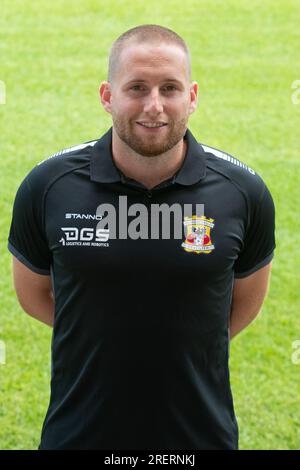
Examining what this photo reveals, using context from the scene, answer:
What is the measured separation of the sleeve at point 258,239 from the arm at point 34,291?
2.60ft

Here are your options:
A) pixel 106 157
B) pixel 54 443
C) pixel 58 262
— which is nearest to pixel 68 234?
pixel 58 262

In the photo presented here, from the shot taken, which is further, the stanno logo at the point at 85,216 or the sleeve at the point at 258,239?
the sleeve at the point at 258,239

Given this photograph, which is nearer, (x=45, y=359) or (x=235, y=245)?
(x=235, y=245)

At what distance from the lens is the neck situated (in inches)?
124

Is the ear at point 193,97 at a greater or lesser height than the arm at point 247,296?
greater

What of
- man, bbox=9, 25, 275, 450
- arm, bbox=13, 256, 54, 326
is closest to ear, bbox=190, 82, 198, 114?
man, bbox=9, 25, 275, 450

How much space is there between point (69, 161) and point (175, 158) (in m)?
0.41

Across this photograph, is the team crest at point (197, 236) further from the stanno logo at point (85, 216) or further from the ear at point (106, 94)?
the ear at point (106, 94)

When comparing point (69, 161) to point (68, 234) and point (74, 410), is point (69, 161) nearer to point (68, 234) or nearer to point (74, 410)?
point (68, 234)

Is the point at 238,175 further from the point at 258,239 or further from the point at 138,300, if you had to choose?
the point at 138,300

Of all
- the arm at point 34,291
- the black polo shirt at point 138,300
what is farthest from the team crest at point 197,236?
the arm at point 34,291

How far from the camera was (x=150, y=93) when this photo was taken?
3.04 m

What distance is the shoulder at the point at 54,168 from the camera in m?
3.23

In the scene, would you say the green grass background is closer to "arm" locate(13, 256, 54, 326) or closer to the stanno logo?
"arm" locate(13, 256, 54, 326)
